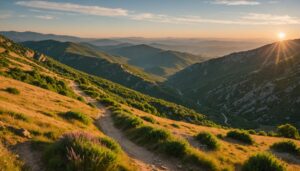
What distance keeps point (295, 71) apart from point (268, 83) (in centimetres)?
1804

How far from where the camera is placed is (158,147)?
17.0m

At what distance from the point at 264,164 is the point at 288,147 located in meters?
11.5

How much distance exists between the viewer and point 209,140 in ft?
68.9

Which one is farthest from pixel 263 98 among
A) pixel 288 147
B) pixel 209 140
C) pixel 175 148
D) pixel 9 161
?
pixel 9 161

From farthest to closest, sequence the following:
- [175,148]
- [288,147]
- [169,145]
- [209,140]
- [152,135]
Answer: [288,147] < [209,140] < [152,135] < [169,145] < [175,148]

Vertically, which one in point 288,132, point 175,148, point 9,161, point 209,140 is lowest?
point 288,132

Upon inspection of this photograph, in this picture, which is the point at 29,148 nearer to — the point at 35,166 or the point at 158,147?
the point at 35,166

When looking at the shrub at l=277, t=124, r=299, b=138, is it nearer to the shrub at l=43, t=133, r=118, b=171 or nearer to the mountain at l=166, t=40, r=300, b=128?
the shrub at l=43, t=133, r=118, b=171

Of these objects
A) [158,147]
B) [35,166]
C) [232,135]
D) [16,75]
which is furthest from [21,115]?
[16,75]

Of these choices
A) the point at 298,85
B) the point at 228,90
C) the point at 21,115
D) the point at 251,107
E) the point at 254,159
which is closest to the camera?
the point at 254,159

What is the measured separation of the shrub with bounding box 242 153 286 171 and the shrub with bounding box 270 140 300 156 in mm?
10320

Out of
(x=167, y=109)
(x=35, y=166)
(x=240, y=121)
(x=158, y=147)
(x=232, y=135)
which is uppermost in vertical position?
(x=35, y=166)

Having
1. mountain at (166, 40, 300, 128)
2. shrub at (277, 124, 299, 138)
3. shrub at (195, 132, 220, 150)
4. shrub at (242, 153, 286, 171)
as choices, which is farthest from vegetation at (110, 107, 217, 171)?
mountain at (166, 40, 300, 128)

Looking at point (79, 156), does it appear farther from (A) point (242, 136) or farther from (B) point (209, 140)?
(A) point (242, 136)
